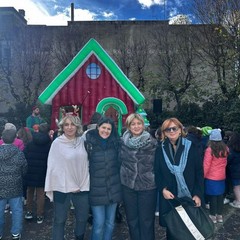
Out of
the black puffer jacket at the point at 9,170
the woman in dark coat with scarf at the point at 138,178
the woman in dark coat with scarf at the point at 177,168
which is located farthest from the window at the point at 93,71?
the woman in dark coat with scarf at the point at 177,168

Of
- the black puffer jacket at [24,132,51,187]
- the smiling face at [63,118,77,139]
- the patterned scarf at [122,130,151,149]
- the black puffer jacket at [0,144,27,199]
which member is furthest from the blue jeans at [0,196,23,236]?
the patterned scarf at [122,130,151,149]

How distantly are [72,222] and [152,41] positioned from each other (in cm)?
1592

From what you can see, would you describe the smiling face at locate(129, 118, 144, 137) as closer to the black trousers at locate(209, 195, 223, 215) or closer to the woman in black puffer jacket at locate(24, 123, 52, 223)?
the woman in black puffer jacket at locate(24, 123, 52, 223)

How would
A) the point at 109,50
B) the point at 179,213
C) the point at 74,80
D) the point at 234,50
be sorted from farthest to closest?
the point at 109,50 → the point at 234,50 → the point at 74,80 → the point at 179,213

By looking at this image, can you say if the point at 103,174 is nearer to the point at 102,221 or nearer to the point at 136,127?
the point at 102,221

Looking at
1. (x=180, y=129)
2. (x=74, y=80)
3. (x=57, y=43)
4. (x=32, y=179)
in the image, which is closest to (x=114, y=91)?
(x=74, y=80)

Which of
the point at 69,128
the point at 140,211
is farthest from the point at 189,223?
the point at 69,128

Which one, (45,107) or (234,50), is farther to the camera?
(45,107)

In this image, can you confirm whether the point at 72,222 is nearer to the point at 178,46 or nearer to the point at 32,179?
the point at 32,179

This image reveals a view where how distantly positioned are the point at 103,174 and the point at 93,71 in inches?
198

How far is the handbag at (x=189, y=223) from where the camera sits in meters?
2.93

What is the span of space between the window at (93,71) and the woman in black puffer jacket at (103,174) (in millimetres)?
4616

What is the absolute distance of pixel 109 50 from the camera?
19.8 m

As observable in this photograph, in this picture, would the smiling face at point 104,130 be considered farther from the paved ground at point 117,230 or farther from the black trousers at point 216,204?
the black trousers at point 216,204
